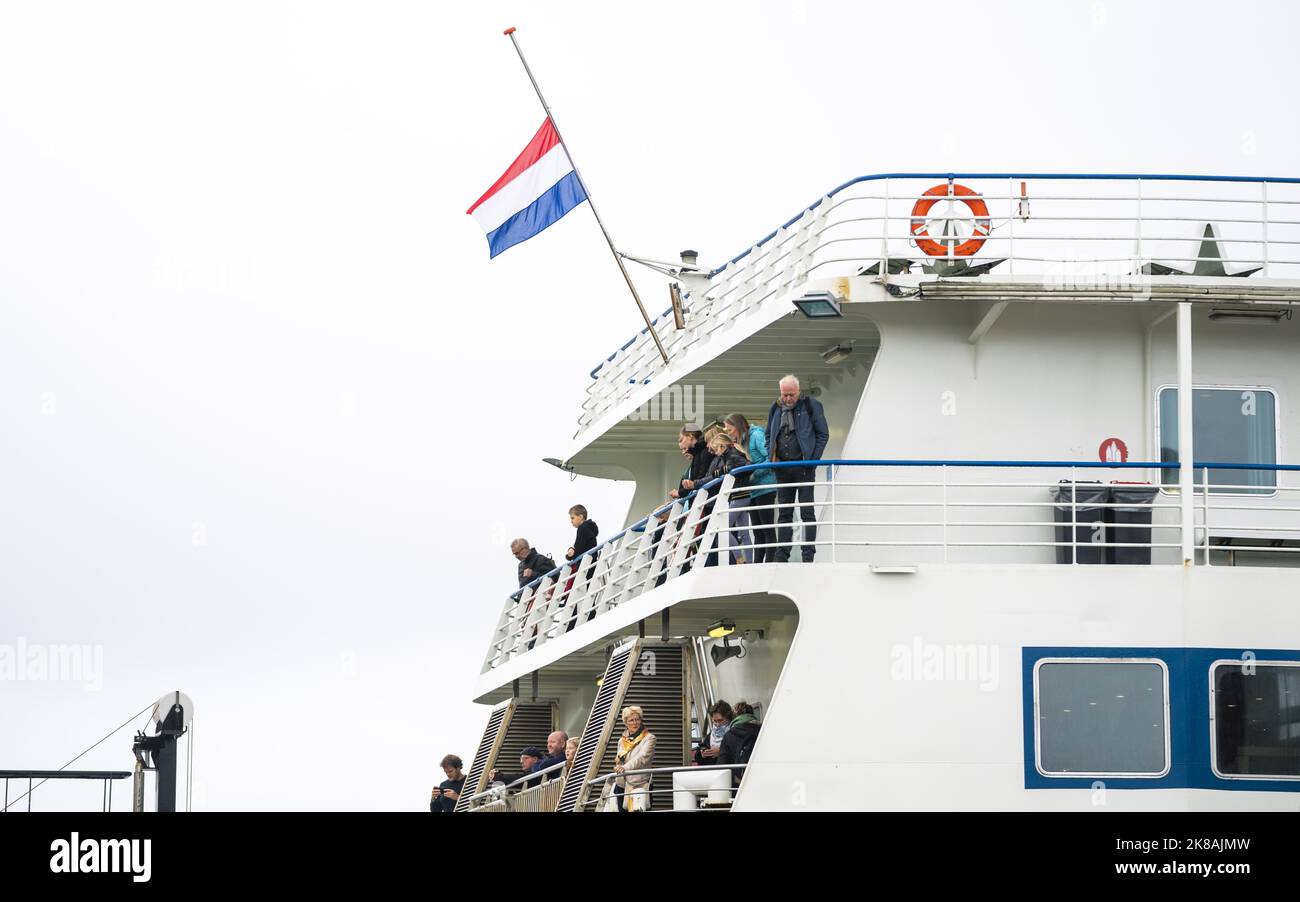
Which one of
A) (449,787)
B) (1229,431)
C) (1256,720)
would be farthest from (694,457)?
(449,787)

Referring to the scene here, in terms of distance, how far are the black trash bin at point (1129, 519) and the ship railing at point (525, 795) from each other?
262 inches

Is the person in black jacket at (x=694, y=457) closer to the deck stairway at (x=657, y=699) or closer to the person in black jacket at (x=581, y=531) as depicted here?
the deck stairway at (x=657, y=699)

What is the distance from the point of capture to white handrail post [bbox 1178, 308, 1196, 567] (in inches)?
776

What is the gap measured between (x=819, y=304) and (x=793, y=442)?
57.9 inches

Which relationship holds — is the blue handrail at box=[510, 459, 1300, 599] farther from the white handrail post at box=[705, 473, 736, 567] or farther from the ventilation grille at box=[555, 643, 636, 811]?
the ventilation grille at box=[555, 643, 636, 811]

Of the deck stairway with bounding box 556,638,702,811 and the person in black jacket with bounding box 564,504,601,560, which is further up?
the person in black jacket with bounding box 564,504,601,560

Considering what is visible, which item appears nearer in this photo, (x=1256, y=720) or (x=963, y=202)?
(x=1256, y=720)

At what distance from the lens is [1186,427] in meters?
20.1

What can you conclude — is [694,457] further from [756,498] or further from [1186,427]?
[1186,427]

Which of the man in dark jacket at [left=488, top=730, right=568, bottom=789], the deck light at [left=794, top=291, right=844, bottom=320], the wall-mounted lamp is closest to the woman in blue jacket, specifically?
the deck light at [left=794, top=291, right=844, bottom=320]

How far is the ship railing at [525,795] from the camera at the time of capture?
2336cm

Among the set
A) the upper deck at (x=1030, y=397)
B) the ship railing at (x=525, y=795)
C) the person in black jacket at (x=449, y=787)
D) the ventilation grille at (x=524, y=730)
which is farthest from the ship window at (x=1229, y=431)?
the person in black jacket at (x=449, y=787)

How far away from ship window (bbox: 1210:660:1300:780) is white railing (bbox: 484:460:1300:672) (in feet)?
3.99
